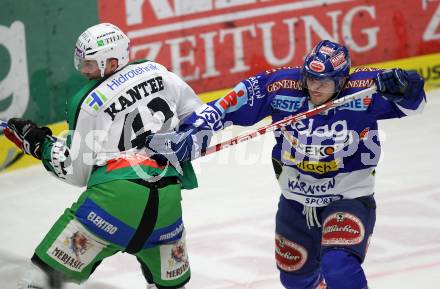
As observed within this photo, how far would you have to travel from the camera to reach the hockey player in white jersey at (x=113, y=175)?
4.89m

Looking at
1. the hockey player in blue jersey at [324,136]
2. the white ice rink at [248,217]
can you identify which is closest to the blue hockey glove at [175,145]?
the hockey player in blue jersey at [324,136]

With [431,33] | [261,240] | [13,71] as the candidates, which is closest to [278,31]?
[431,33]

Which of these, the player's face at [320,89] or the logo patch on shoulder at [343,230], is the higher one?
the player's face at [320,89]

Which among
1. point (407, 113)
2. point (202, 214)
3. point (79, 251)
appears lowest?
point (202, 214)

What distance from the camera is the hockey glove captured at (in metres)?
5.18

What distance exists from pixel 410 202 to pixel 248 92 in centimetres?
263

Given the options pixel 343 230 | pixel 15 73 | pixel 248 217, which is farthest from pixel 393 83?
pixel 15 73

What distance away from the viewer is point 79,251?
4930mm

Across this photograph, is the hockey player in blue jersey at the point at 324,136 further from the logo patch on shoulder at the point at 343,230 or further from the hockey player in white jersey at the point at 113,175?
the hockey player in white jersey at the point at 113,175

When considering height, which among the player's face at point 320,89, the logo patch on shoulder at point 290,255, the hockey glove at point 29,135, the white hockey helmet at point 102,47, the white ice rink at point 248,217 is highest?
the white hockey helmet at point 102,47

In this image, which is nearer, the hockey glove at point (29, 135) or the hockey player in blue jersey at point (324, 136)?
the hockey player in blue jersey at point (324, 136)

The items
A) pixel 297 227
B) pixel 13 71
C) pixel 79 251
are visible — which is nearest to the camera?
pixel 79 251

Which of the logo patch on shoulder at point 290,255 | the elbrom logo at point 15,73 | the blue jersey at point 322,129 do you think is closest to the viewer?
the blue jersey at point 322,129

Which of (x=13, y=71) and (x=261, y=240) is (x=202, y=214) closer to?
(x=261, y=240)
